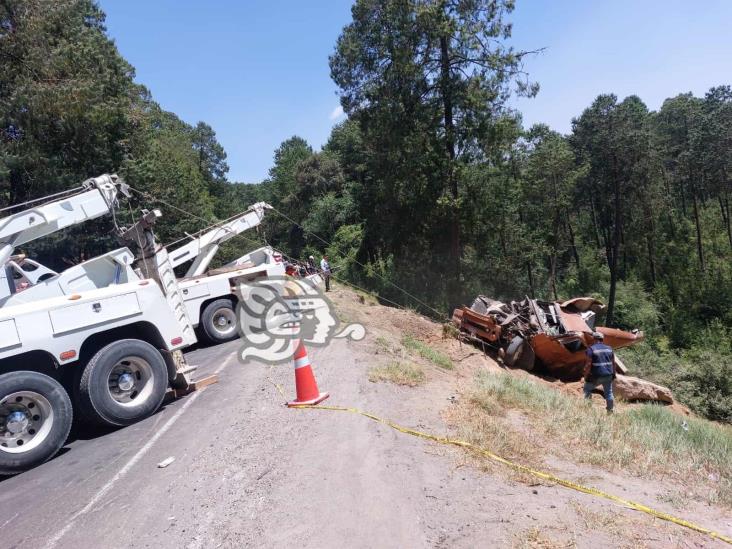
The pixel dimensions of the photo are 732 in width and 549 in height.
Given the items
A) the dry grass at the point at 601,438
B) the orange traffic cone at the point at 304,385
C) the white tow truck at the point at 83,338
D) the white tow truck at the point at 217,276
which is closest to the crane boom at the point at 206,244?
the white tow truck at the point at 217,276

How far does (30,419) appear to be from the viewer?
562cm

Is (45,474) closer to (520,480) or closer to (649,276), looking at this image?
(520,480)

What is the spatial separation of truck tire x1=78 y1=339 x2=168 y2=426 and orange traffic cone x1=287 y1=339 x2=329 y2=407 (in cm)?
196

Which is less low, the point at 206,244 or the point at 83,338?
the point at 206,244

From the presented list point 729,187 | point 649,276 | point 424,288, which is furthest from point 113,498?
point 729,187

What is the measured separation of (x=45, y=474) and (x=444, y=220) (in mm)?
20008

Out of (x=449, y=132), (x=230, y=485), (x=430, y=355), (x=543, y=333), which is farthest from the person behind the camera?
(x=449, y=132)

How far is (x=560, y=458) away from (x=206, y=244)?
399 inches

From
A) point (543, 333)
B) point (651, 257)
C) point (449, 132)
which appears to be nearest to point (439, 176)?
point (449, 132)

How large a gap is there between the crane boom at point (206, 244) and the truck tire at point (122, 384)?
5961 mm

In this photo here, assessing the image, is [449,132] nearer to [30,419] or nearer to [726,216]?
[30,419]

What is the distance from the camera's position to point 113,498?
14.8ft

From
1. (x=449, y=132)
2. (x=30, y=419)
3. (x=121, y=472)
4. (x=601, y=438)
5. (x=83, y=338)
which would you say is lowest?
(x=601, y=438)

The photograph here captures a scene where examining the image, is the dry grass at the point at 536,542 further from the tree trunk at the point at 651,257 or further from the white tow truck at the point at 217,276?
the tree trunk at the point at 651,257
